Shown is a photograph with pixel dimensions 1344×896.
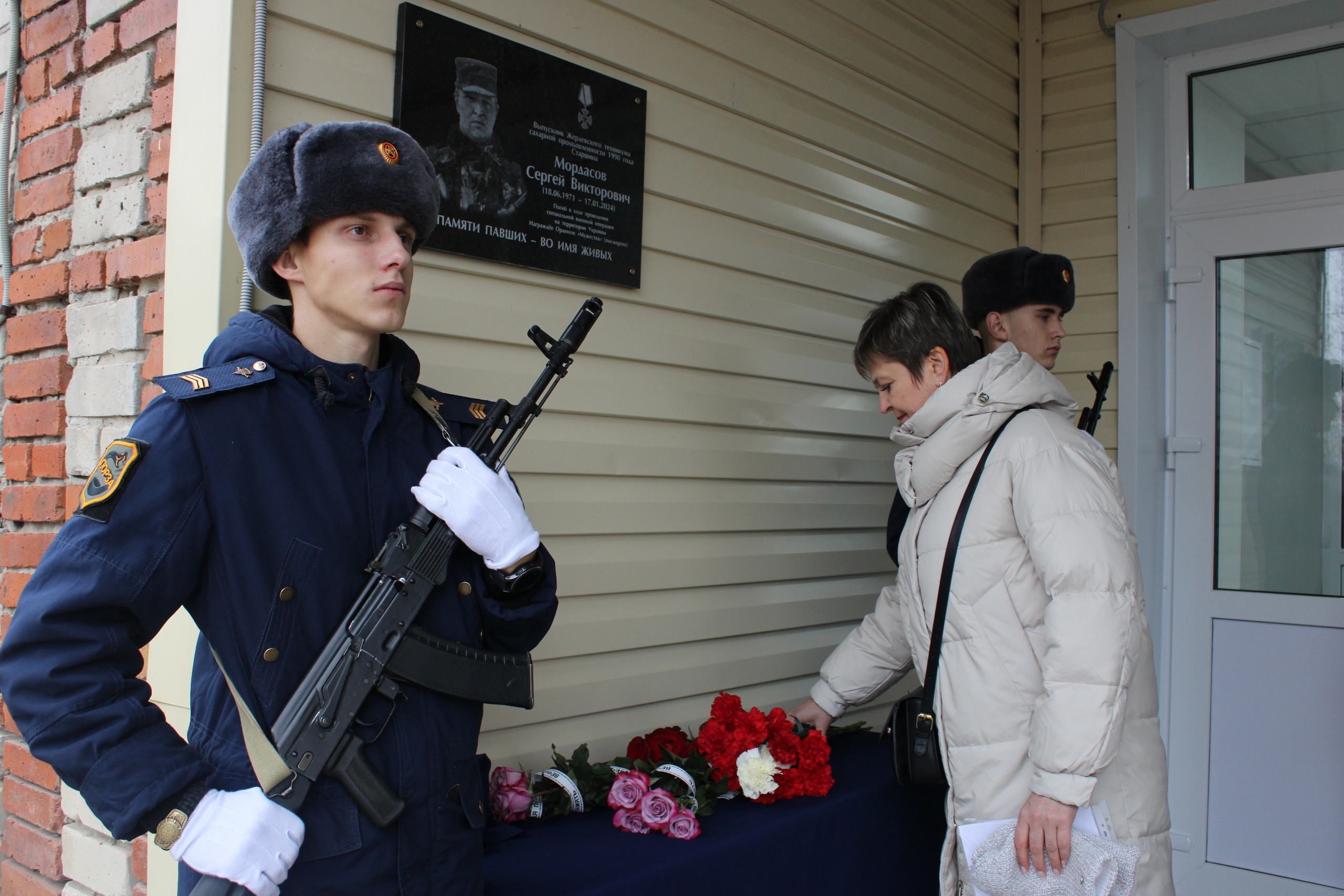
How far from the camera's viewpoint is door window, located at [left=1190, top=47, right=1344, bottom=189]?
3.38 m

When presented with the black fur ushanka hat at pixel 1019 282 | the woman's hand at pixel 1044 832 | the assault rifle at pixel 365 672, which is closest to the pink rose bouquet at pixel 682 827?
the woman's hand at pixel 1044 832

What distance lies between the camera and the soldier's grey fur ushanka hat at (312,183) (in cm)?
122

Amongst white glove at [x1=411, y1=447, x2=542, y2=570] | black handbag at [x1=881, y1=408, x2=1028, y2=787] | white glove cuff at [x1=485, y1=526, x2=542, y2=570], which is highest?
white glove at [x1=411, y1=447, x2=542, y2=570]

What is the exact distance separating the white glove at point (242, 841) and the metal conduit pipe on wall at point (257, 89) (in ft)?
2.87

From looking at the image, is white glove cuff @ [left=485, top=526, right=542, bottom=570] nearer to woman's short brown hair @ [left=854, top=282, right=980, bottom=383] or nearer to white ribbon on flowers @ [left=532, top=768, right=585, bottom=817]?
white ribbon on flowers @ [left=532, top=768, right=585, bottom=817]

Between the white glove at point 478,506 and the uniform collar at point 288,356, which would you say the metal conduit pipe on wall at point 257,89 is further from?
the white glove at point 478,506

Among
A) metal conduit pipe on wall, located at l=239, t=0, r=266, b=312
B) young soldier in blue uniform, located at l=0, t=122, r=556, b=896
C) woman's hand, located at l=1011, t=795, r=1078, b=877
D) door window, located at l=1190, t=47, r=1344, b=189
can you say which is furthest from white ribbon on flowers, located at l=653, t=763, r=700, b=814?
door window, located at l=1190, t=47, r=1344, b=189

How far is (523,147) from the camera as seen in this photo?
2.04 metres

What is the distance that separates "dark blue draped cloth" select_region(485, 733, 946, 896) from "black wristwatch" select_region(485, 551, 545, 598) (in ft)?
1.97

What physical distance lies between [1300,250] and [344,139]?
3.48 m

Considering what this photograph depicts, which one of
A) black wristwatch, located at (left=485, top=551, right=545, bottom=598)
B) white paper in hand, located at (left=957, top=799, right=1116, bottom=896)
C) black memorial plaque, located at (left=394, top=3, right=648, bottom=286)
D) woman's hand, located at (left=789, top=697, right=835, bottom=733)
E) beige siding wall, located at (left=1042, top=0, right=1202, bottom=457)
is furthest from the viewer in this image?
beige siding wall, located at (left=1042, top=0, right=1202, bottom=457)

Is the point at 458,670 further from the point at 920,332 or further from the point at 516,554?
the point at 920,332

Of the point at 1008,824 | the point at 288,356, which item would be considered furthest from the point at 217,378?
the point at 1008,824

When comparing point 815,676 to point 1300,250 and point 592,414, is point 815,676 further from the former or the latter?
point 1300,250
